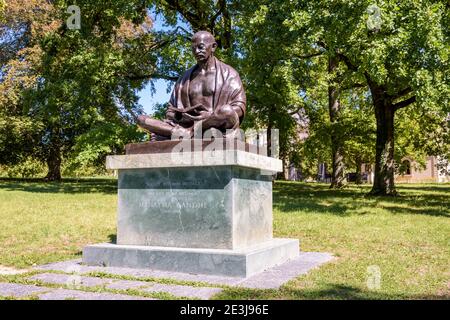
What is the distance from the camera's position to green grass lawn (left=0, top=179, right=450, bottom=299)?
5.83 m

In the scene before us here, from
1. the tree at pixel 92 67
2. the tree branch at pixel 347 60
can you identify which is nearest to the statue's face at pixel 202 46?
the tree branch at pixel 347 60

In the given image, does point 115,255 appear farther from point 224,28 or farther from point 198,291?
point 224,28

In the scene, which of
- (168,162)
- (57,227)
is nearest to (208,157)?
(168,162)

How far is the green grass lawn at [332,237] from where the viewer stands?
583cm

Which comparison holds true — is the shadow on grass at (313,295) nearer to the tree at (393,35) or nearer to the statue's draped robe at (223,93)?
the statue's draped robe at (223,93)

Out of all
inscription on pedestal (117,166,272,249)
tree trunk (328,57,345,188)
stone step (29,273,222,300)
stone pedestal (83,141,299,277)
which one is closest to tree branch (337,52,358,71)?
tree trunk (328,57,345,188)

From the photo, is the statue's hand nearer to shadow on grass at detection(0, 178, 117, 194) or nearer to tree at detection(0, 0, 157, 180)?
shadow on grass at detection(0, 178, 117, 194)

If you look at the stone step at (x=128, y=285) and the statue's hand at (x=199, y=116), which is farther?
the statue's hand at (x=199, y=116)

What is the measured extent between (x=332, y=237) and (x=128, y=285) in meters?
5.67

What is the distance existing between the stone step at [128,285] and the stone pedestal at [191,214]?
792 millimetres

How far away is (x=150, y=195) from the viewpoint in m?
7.20

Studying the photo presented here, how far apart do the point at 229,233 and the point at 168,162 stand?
136cm

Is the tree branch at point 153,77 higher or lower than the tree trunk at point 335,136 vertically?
higher

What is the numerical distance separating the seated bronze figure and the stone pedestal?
42 cm
